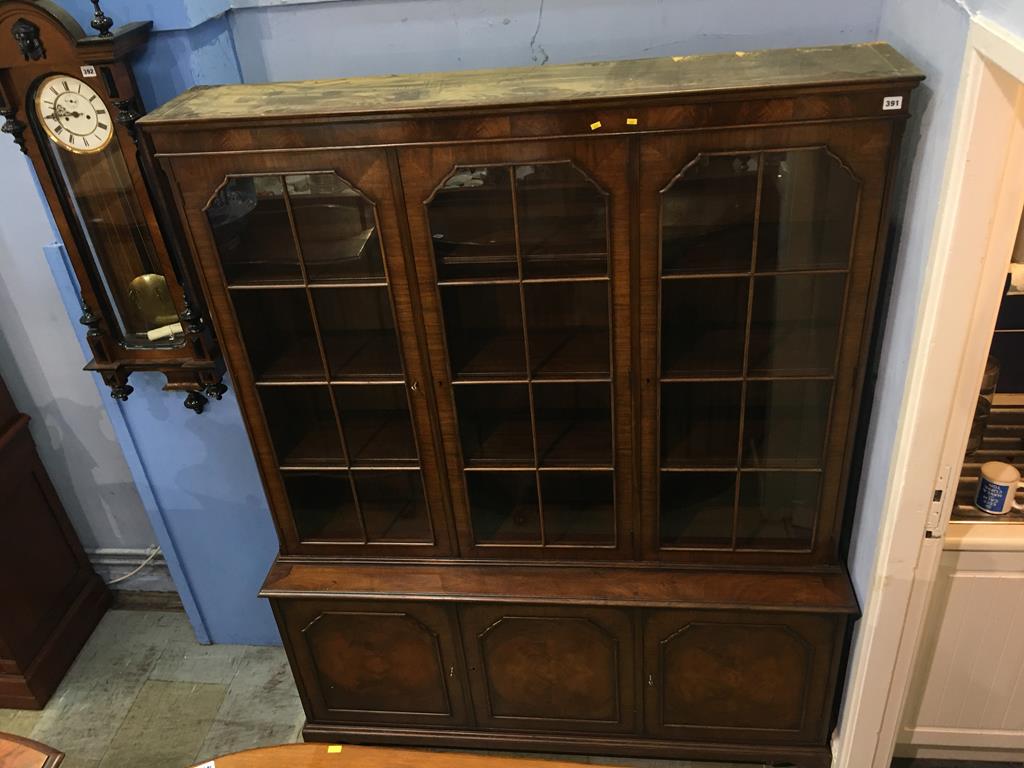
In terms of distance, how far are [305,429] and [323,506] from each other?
0.24 meters

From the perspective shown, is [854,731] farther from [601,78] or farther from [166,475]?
[166,475]

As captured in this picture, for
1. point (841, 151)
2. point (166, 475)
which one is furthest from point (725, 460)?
point (166, 475)

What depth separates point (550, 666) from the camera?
2.44 metres

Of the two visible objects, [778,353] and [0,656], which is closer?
[778,353]

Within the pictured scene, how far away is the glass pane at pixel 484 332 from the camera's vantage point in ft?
6.72

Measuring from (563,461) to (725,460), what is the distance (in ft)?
1.35

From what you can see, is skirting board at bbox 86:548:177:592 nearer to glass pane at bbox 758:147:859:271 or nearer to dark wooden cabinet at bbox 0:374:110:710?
dark wooden cabinet at bbox 0:374:110:710

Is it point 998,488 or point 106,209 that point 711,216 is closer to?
point 998,488

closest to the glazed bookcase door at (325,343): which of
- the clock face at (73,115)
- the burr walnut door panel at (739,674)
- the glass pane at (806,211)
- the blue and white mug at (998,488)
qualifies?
the clock face at (73,115)

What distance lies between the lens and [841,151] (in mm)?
1706

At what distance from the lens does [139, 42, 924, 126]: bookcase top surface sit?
66.4 inches

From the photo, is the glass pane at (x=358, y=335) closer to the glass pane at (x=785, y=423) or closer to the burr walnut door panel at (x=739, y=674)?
the glass pane at (x=785, y=423)

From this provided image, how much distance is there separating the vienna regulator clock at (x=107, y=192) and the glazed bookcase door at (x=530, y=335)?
2.36ft

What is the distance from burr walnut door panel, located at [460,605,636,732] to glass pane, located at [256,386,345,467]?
59 cm
